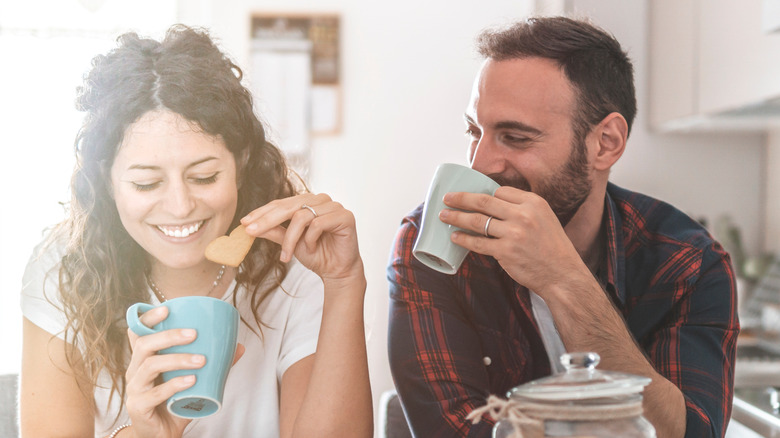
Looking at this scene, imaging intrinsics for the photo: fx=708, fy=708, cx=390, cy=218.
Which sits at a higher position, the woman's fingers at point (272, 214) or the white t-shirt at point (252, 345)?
the woman's fingers at point (272, 214)

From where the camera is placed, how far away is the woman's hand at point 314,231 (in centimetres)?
83

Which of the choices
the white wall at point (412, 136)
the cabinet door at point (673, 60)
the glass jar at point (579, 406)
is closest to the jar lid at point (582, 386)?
the glass jar at point (579, 406)

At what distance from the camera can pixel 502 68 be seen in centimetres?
111

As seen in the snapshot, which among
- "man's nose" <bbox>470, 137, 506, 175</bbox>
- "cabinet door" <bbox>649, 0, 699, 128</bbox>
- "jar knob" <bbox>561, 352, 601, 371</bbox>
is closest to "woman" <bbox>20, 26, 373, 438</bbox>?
"man's nose" <bbox>470, 137, 506, 175</bbox>

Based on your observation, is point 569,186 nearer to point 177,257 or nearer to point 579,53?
point 579,53

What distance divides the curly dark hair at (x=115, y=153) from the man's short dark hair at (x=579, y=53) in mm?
420

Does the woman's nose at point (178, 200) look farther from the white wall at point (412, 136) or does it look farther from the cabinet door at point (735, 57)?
the white wall at point (412, 136)

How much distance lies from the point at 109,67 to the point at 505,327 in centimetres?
68

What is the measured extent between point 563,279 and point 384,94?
5.30 feet

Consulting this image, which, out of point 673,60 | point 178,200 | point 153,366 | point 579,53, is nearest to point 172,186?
point 178,200

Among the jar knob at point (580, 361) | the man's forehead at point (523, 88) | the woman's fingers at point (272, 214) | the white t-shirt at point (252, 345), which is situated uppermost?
the man's forehead at point (523, 88)

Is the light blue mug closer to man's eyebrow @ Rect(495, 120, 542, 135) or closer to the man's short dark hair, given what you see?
man's eyebrow @ Rect(495, 120, 542, 135)

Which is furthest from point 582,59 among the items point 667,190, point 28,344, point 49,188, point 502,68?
point 49,188

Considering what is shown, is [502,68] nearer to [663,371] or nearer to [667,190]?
[663,371]
